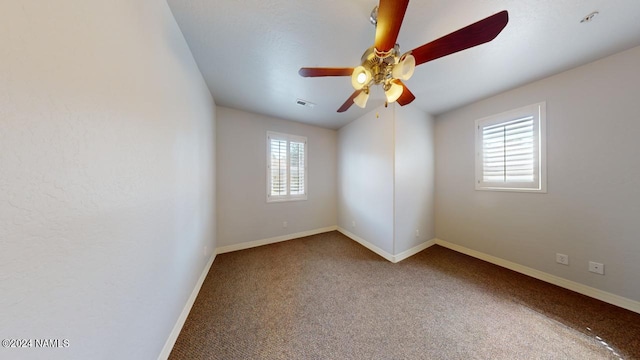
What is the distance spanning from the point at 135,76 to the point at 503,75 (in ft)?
10.6

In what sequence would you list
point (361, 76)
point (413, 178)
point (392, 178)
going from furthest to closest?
point (413, 178)
point (392, 178)
point (361, 76)

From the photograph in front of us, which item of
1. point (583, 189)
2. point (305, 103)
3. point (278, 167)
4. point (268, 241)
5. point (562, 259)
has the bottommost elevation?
point (268, 241)

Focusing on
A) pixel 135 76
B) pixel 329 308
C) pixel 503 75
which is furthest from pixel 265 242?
pixel 503 75

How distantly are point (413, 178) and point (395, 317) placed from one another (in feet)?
6.23

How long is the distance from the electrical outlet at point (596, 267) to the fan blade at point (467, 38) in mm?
2556

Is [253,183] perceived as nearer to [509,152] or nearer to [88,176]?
[88,176]

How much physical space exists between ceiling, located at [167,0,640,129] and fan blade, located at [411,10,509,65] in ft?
1.35

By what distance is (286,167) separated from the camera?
3.29 m

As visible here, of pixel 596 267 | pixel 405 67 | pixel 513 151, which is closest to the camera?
pixel 405 67

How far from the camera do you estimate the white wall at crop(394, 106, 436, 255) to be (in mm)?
2533

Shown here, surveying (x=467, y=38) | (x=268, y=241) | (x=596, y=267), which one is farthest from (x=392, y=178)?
(x=268, y=241)

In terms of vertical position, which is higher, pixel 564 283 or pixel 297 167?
pixel 297 167

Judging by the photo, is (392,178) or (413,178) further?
(413,178)

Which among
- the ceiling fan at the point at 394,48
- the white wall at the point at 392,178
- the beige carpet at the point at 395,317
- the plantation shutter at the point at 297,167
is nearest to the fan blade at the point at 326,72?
the ceiling fan at the point at 394,48
